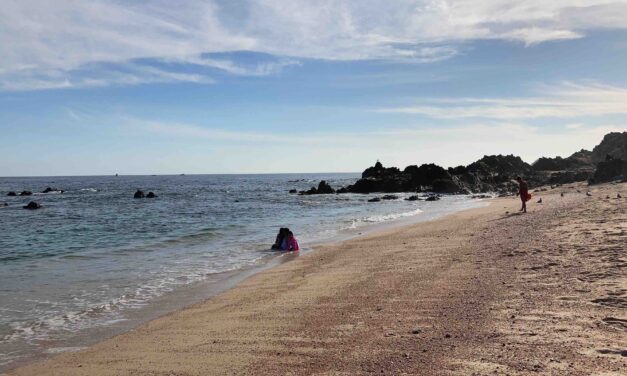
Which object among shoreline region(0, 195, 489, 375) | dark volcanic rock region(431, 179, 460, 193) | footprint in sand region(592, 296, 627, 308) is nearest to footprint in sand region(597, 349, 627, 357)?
footprint in sand region(592, 296, 627, 308)

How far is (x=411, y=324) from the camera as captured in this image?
6.52 metres

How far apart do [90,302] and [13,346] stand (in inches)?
110

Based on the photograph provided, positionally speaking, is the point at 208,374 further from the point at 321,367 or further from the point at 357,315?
the point at 357,315

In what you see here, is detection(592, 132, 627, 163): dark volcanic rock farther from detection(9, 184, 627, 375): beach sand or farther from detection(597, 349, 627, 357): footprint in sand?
detection(597, 349, 627, 357): footprint in sand

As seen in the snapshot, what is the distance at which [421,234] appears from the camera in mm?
18469

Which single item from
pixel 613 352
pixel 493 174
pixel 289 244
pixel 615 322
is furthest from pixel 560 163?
pixel 613 352

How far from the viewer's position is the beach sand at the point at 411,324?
16.9 feet

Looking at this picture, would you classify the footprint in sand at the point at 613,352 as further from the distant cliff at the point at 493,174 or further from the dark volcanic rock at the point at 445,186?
the dark volcanic rock at the point at 445,186

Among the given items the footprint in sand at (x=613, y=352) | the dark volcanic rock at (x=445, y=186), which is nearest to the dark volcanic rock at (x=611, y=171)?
the dark volcanic rock at (x=445, y=186)

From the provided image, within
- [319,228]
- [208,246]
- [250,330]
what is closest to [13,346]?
[250,330]

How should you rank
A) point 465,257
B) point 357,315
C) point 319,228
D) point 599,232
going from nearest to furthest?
1. point 357,315
2. point 465,257
3. point 599,232
4. point 319,228

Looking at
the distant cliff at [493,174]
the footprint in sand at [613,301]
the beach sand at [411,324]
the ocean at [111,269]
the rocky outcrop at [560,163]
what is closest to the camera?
the beach sand at [411,324]

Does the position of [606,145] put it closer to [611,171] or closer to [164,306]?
[611,171]

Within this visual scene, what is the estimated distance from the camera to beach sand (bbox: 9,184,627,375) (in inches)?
203
